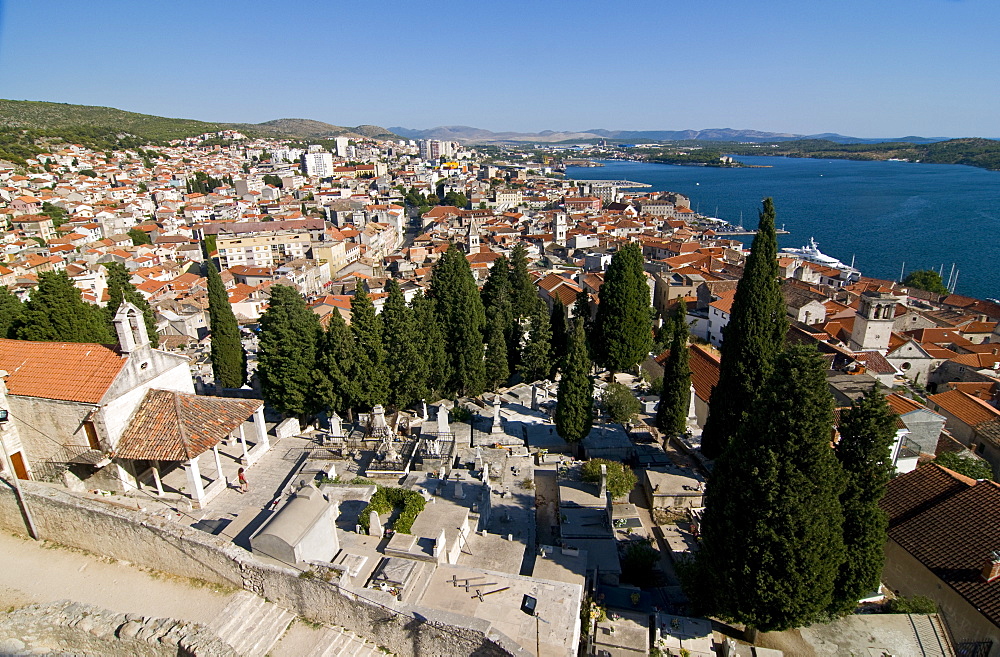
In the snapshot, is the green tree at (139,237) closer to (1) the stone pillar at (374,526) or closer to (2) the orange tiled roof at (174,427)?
(2) the orange tiled roof at (174,427)

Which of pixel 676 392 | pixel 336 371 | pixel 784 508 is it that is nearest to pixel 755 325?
pixel 676 392

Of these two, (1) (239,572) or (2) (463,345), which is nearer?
(1) (239,572)

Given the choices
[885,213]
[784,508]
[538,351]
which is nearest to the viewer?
[784,508]

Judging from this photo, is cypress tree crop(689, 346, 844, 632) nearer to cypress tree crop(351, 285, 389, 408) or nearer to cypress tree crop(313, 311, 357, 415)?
cypress tree crop(351, 285, 389, 408)

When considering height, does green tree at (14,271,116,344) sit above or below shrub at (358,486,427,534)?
above

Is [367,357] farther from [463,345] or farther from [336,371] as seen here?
[463,345]

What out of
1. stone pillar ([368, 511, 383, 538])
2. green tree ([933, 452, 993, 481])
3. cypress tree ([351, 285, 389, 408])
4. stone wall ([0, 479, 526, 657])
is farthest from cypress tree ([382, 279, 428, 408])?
green tree ([933, 452, 993, 481])
